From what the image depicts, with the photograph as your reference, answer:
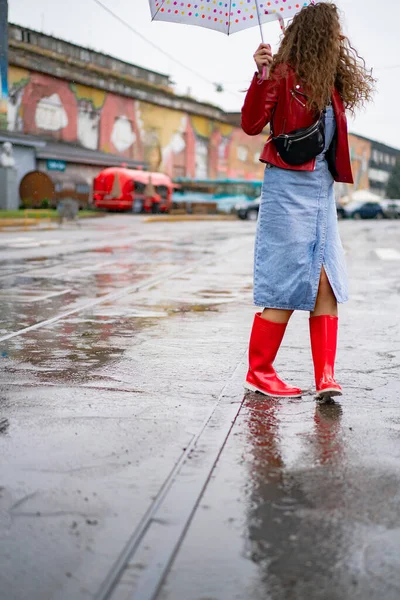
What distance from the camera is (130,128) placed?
51906 millimetres

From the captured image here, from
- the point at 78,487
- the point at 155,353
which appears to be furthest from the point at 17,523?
the point at 155,353

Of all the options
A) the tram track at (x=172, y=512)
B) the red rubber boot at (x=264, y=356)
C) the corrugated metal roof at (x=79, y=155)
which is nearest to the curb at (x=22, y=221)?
the corrugated metal roof at (x=79, y=155)

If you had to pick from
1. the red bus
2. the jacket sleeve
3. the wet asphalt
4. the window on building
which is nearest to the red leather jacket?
the jacket sleeve

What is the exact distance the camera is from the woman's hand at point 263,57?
163 inches

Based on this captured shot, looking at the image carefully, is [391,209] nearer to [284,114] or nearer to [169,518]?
[284,114]

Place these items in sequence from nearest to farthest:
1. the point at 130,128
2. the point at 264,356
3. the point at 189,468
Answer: the point at 189,468
the point at 264,356
the point at 130,128

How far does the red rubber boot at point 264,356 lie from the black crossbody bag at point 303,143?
Answer: 0.82m

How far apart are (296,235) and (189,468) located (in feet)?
5.01

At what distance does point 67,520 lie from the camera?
2.62 metres

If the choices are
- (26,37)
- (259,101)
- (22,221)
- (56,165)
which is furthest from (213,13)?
(26,37)

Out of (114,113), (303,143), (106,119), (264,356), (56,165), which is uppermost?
(114,113)

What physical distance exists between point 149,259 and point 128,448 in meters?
11.2

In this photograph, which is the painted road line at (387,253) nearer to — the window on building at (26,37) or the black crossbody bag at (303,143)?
the black crossbody bag at (303,143)

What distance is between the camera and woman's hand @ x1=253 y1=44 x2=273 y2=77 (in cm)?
413
